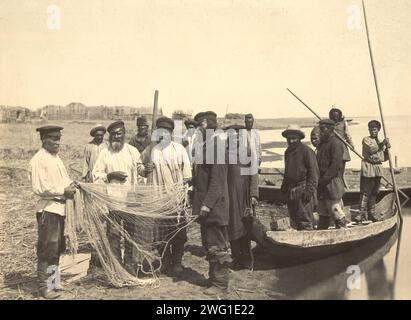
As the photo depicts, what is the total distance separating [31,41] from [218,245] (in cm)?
470

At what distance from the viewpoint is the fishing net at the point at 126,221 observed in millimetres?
4688

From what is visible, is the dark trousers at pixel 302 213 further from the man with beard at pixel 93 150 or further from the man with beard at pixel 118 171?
the man with beard at pixel 93 150

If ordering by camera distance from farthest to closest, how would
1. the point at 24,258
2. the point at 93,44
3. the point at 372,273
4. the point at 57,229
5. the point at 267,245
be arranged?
1. the point at 93,44
2. the point at 372,273
3. the point at 24,258
4. the point at 267,245
5. the point at 57,229

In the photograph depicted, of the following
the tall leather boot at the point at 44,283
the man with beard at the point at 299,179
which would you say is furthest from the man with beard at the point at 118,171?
the man with beard at the point at 299,179

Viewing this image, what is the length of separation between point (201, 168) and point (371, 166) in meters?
4.11

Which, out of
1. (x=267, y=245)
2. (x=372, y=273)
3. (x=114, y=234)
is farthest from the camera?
(x=372, y=273)

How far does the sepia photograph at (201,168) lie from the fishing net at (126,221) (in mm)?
16

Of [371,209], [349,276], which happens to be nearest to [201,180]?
[349,276]

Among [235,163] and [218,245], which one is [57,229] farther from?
[235,163]

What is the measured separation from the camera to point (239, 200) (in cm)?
534

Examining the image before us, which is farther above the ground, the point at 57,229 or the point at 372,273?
the point at 57,229

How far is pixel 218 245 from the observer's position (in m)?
4.72

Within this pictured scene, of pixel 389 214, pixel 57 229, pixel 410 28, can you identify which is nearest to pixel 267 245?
pixel 57 229

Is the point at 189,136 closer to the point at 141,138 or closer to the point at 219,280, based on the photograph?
the point at 141,138
